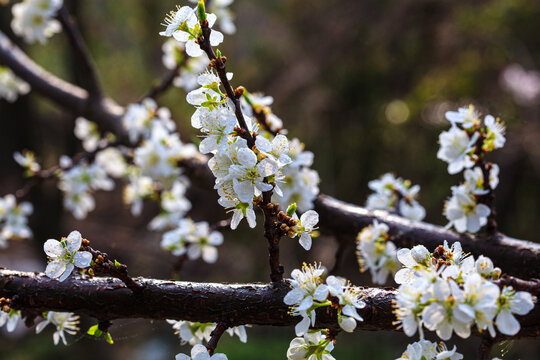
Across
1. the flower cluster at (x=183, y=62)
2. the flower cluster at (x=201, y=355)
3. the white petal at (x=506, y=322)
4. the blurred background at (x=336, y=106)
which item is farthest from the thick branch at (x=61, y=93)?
the blurred background at (x=336, y=106)

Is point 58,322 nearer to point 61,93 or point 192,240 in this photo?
point 192,240

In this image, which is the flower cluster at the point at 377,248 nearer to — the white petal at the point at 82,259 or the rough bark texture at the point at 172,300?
the rough bark texture at the point at 172,300

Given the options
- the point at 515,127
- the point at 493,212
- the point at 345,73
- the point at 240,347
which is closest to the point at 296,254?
the point at 240,347

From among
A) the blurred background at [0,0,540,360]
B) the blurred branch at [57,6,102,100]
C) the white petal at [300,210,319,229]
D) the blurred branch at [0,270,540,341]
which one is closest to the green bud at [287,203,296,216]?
the white petal at [300,210,319,229]

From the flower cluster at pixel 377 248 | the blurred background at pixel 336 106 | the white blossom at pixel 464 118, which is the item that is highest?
the blurred background at pixel 336 106

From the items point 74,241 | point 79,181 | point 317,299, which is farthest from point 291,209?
point 79,181

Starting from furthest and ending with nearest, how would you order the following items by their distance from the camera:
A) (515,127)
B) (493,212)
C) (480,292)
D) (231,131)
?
(515,127)
(493,212)
(231,131)
(480,292)

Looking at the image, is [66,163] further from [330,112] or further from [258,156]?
[330,112]

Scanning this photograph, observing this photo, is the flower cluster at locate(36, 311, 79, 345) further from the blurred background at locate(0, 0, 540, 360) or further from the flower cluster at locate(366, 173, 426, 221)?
the blurred background at locate(0, 0, 540, 360)
